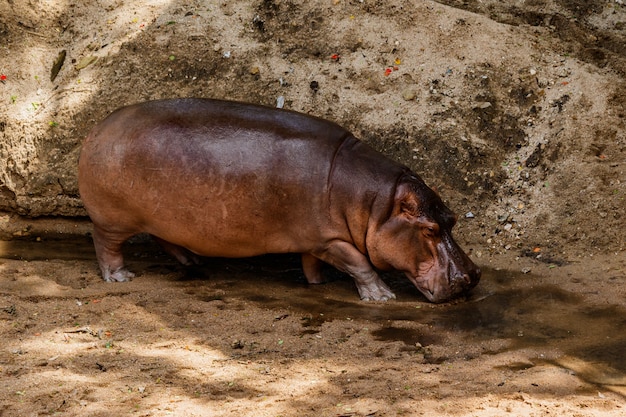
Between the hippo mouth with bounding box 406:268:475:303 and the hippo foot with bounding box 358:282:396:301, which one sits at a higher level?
the hippo mouth with bounding box 406:268:475:303

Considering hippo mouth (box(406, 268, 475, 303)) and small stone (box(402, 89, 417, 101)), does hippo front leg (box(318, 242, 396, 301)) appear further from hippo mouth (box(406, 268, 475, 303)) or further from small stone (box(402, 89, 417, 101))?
small stone (box(402, 89, 417, 101))

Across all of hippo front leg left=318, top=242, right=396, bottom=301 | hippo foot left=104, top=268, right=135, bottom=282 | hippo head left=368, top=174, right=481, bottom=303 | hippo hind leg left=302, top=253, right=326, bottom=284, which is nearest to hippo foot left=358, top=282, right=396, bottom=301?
hippo front leg left=318, top=242, right=396, bottom=301

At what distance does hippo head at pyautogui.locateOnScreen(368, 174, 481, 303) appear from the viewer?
601 centimetres

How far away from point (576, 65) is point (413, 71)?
1.50 metres

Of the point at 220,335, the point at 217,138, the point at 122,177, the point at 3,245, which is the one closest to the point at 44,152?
the point at 3,245

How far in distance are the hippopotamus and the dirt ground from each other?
347mm

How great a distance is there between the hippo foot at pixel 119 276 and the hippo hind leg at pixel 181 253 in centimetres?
50

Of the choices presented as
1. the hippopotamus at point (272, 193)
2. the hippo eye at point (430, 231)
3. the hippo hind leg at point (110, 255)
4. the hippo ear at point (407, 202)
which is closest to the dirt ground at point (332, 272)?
the hippo hind leg at point (110, 255)

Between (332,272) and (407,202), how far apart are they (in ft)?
3.84

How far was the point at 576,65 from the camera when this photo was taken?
761 cm

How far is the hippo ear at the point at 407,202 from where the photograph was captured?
6109 mm

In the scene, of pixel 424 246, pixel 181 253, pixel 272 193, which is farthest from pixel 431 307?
pixel 181 253

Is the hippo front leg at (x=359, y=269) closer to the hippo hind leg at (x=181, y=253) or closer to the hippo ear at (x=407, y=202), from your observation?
the hippo ear at (x=407, y=202)

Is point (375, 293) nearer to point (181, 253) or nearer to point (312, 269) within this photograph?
point (312, 269)
